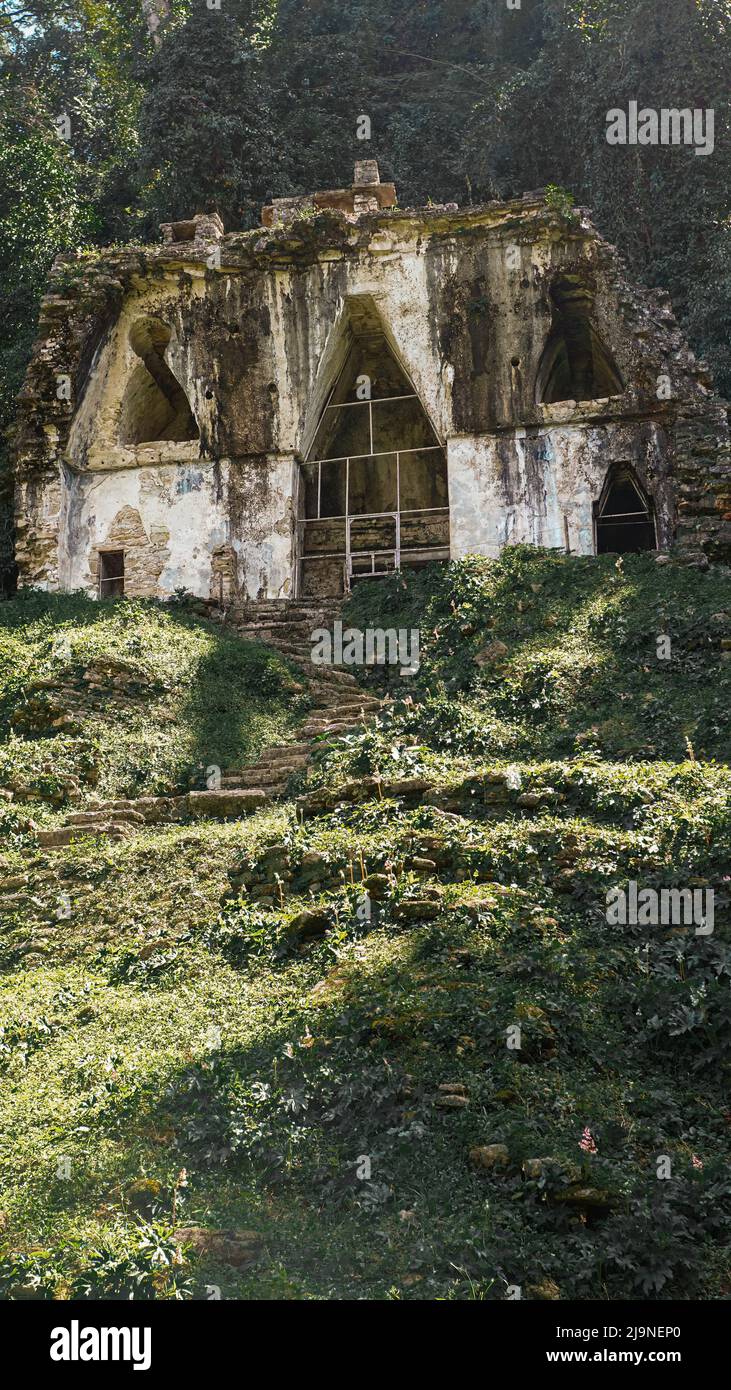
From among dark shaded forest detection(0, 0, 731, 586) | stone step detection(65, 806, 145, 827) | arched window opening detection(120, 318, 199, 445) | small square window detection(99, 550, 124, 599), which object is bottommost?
stone step detection(65, 806, 145, 827)

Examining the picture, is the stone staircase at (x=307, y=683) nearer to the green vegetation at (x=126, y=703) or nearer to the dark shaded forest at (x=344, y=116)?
the green vegetation at (x=126, y=703)

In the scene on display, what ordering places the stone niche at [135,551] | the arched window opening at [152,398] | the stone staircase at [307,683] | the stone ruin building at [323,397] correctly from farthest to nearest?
the arched window opening at [152,398], the stone niche at [135,551], the stone ruin building at [323,397], the stone staircase at [307,683]

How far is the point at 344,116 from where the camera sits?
32.2 meters

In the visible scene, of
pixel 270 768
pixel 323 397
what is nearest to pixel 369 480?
pixel 323 397

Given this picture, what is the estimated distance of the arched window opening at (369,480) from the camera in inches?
932

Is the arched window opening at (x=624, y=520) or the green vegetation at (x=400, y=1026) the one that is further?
the arched window opening at (x=624, y=520)

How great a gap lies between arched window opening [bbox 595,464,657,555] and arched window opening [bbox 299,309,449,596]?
267 cm

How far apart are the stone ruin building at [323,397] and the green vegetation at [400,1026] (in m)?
7.11

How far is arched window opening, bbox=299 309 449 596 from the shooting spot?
23.7 metres

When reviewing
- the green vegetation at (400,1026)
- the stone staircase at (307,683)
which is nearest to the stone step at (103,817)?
the green vegetation at (400,1026)

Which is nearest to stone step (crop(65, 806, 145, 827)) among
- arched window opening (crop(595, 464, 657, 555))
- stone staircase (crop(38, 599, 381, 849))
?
stone staircase (crop(38, 599, 381, 849))

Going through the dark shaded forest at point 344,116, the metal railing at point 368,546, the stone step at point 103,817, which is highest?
the dark shaded forest at point 344,116

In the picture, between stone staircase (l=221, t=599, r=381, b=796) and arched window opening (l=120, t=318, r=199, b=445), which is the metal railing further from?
arched window opening (l=120, t=318, r=199, b=445)

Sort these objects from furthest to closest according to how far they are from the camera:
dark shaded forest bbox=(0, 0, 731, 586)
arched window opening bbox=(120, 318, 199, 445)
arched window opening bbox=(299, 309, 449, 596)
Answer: dark shaded forest bbox=(0, 0, 731, 586), arched window opening bbox=(120, 318, 199, 445), arched window opening bbox=(299, 309, 449, 596)
